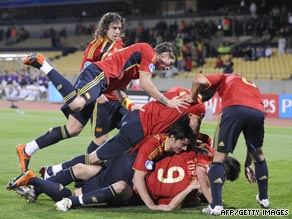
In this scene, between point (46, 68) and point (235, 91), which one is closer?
point (235, 91)

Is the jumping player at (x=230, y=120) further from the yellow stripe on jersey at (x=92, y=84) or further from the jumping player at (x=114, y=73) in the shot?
the yellow stripe on jersey at (x=92, y=84)

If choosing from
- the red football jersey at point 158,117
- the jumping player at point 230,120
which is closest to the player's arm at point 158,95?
the red football jersey at point 158,117

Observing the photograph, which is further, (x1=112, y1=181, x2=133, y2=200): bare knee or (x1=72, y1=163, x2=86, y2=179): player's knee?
(x1=72, y1=163, x2=86, y2=179): player's knee

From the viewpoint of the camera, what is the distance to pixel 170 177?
22.3 ft

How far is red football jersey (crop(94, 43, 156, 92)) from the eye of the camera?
24.6 ft

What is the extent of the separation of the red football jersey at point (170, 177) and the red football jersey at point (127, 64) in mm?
1245

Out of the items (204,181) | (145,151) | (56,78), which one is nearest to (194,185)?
(204,181)

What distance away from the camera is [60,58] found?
41906 millimetres

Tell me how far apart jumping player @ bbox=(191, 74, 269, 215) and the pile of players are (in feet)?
0.04

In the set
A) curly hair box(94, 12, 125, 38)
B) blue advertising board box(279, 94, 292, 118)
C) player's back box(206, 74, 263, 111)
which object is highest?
curly hair box(94, 12, 125, 38)

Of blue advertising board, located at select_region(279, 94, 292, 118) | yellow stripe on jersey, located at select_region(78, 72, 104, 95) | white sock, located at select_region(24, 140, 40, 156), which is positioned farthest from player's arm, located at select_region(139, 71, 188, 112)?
blue advertising board, located at select_region(279, 94, 292, 118)

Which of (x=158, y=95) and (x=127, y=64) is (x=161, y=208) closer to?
(x=158, y=95)

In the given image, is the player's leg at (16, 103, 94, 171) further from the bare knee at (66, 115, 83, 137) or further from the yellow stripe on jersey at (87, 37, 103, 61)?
the yellow stripe on jersey at (87, 37, 103, 61)

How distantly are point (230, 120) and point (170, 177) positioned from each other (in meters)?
0.96
